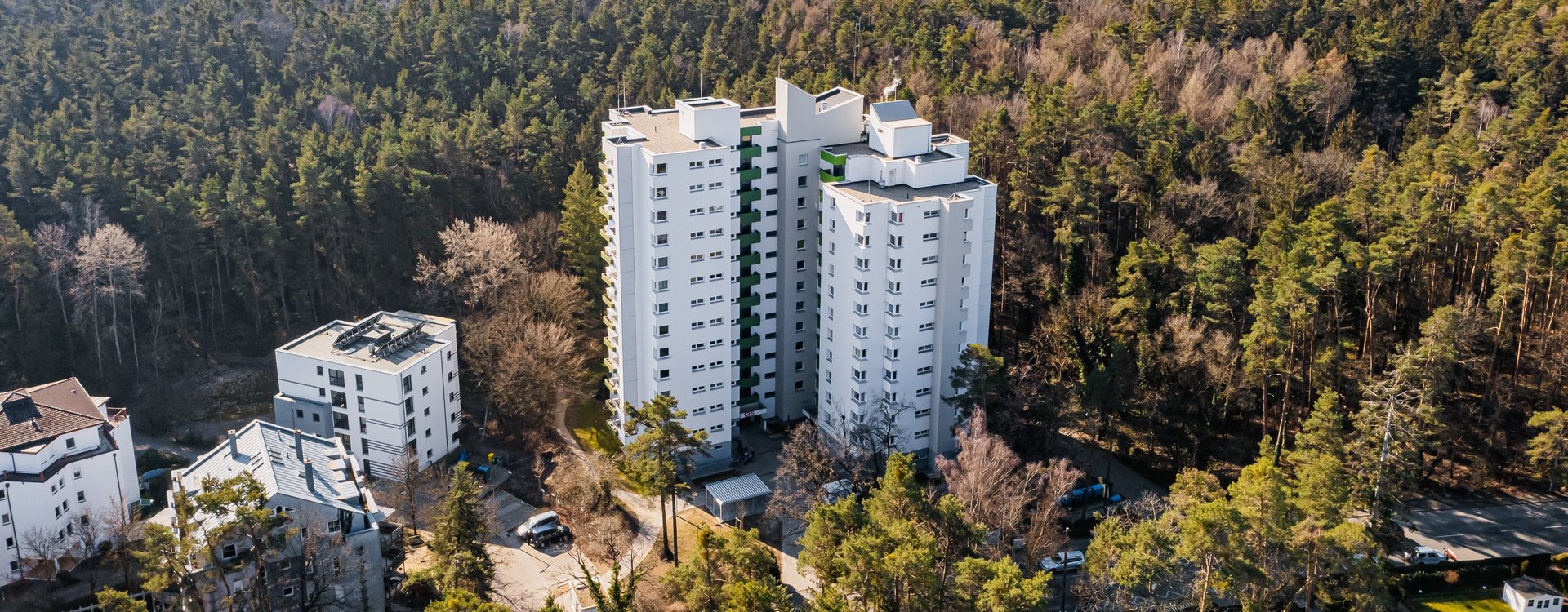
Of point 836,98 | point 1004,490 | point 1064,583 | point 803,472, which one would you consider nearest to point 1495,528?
point 1064,583

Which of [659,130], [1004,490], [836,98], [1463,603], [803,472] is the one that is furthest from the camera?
[836,98]

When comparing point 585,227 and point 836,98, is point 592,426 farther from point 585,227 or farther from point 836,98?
point 836,98

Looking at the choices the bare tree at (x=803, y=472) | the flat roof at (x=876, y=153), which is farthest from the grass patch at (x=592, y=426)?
the flat roof at (x=876, y=153)

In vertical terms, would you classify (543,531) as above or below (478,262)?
below

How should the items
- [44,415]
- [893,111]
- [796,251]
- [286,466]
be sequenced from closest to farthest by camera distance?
[286,466] → [44,415] → [893,111] → [796,251]

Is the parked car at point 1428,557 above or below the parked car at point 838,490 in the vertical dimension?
below

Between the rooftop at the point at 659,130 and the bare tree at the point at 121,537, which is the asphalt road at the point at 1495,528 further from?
the bare tree at the point at 121,537
